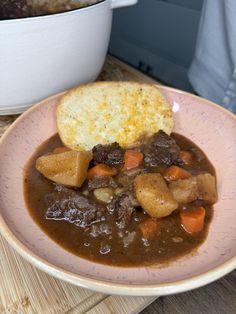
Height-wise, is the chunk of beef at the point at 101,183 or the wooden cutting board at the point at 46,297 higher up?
the chunk of beef at the point at 101,183

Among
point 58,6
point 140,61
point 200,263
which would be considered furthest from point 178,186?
point 140,61

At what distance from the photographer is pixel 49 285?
1.11 m

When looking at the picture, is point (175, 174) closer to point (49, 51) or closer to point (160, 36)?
point (49, 51)

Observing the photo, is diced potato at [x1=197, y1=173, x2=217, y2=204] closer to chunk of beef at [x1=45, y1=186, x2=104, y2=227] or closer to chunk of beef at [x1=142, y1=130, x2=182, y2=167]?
chunk of beef at [x1=142, y1=130, x2=182, y2=167]

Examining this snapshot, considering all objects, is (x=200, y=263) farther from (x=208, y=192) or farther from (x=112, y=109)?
(x=112, y=109)

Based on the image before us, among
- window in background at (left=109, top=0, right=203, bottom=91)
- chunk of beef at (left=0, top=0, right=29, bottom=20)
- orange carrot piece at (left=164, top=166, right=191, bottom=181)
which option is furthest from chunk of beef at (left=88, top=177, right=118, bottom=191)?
window in background at (left=109, top=0, right=203, bottom=91)

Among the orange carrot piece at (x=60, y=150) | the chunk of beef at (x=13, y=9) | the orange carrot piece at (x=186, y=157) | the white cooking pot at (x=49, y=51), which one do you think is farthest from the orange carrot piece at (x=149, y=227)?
the chunk of beef at (x=13, y=9)

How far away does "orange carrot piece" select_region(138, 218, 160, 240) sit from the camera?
3.88 feet

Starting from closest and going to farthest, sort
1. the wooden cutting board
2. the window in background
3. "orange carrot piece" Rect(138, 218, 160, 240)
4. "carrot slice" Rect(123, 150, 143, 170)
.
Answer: the wooden cutting board, "orange carrot piece" Rect(138, 218, 160, 240), "carrot slice" Rect(123, 150, 143, 170), the window in background

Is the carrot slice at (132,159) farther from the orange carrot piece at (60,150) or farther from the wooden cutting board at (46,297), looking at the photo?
the wooden cutting board at (46,297)

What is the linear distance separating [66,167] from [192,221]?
0.50 m

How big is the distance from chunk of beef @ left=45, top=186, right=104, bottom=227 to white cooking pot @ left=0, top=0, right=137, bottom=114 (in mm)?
551

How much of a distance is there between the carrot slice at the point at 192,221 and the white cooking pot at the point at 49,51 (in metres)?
0.84

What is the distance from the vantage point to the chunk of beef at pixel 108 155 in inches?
56.5
